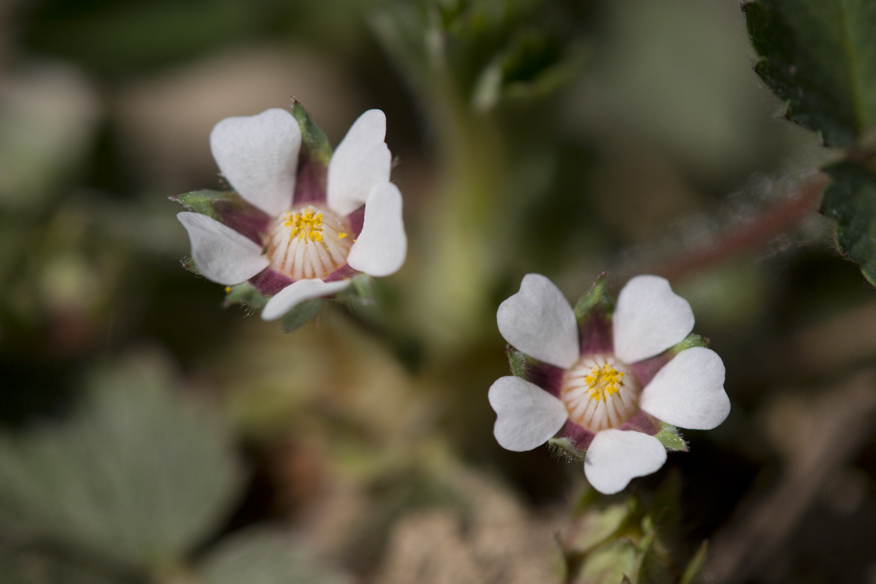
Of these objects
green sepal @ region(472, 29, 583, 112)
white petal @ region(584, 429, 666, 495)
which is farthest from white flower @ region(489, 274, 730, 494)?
green sepal @ region(472, 29, 583, 112)

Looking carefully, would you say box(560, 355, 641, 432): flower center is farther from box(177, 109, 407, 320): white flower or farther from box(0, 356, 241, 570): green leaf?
box(0, 356, 241, 570): green leaf

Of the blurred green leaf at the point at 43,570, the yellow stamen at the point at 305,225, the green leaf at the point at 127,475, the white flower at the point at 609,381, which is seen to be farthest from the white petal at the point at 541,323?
the blurred green leaf at the point at 43,570

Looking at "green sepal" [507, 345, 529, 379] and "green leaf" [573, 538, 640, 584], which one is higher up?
"green sepal" [507, 345, 529, 379]

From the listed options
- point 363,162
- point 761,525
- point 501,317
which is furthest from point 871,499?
point 363,162

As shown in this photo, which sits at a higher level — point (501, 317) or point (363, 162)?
point (363, 162)

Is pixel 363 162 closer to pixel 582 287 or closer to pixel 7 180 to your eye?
pixel 582 287

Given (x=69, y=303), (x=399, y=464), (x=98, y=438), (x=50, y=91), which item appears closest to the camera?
(x=399, y=464)

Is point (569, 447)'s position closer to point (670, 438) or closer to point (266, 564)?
point (670, 438)
